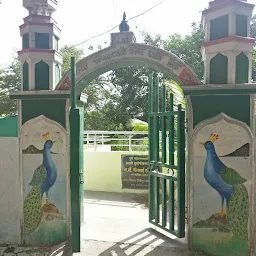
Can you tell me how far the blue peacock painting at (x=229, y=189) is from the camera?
3.96 metres

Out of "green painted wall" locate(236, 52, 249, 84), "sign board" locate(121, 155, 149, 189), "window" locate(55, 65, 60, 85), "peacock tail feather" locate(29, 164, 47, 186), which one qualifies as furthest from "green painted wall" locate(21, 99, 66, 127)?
"sign board" locate(121, 155, 149, 189)

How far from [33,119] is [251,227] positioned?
3.63m

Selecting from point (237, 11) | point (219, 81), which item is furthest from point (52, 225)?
point (237, 11)

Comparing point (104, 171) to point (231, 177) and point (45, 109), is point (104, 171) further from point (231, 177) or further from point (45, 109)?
point (231, 177)

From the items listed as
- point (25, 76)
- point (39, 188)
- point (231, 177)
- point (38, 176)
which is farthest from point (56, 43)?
point (231, 177)

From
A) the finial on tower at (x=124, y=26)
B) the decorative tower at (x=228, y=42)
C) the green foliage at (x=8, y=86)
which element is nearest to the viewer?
the decorative tower at (x=228, y=42)

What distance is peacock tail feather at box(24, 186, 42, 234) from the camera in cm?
457

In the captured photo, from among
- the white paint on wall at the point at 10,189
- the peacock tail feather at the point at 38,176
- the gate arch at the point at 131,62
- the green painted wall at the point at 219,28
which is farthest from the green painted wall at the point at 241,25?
the white paint on wall at the point at 10,189

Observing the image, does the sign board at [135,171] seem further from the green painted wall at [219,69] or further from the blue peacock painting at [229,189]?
the green painted wall at [219,69]

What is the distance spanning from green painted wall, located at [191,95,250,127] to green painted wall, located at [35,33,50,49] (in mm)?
2485

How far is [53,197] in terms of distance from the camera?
4539 millimetres

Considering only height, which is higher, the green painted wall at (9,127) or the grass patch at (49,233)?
the green painted wall at (9,127)

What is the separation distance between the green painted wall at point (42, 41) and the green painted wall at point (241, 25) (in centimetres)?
288

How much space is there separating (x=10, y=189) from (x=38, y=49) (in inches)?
91.1
